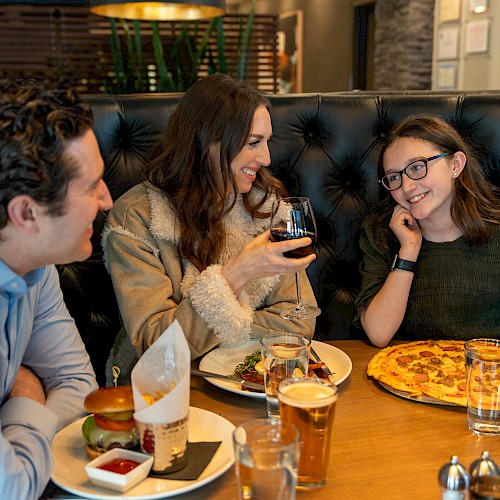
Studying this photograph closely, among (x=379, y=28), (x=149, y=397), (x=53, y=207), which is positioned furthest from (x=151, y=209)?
(x=379, y=28)

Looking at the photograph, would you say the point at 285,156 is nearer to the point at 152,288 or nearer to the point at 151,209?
the point at 151,209

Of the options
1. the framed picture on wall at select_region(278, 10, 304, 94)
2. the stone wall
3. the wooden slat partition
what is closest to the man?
the wooden slat partition

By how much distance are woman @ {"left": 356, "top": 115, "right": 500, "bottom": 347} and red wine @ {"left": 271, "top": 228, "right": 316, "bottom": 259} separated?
0.44m

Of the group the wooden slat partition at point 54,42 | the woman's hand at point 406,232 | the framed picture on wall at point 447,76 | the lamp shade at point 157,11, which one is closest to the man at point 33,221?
the woman's hand at point 406,232

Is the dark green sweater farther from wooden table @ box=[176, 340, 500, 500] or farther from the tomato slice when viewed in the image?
the tomato slice

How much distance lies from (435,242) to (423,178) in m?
0.21

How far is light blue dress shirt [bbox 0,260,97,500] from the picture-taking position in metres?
0.95

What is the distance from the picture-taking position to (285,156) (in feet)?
6.86

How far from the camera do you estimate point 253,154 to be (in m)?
1.77

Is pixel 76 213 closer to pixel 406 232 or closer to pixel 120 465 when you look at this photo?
pixel 120 465

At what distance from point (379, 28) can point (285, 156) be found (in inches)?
217

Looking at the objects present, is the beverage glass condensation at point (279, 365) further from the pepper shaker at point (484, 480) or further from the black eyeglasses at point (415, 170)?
the black eyeglasses at point (415, 170)

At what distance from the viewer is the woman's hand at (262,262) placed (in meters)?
1.44

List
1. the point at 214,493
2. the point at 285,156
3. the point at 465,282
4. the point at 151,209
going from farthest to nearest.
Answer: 1. the point at 285,156
2. the point at 465,282
3. the point at 151,209
4. the point at 214,493
